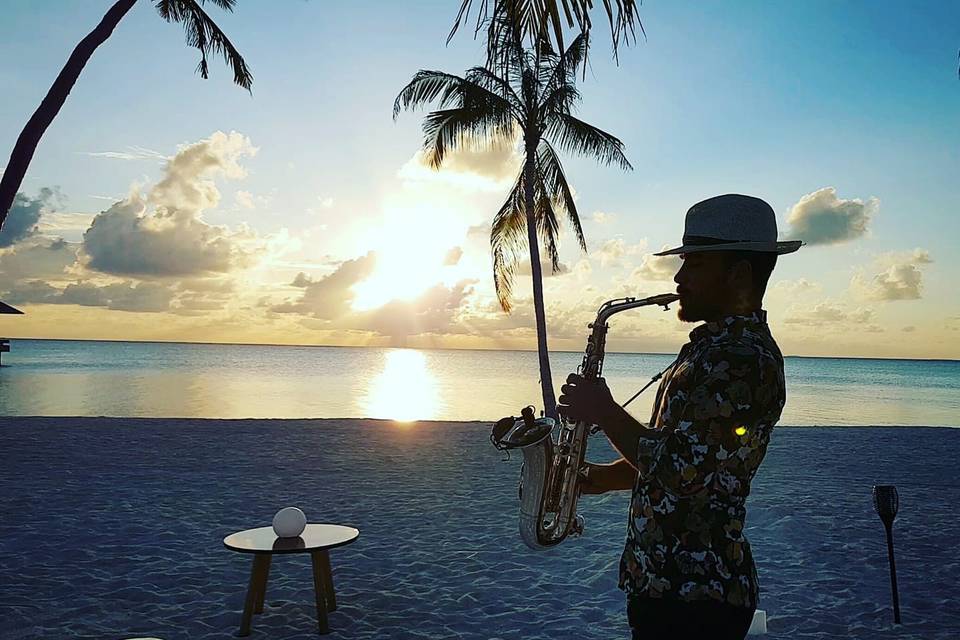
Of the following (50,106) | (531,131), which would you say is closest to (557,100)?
(531,131)

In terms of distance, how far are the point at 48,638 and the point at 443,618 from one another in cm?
270

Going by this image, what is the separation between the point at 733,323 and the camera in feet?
7.54

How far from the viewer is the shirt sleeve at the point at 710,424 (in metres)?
2.13

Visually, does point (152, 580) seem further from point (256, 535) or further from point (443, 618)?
point (443, 618)

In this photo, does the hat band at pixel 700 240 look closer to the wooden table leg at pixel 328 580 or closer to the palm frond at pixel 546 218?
the wooden table leg at pixel 328 580

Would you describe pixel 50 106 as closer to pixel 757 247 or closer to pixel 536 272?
pixel 757 247

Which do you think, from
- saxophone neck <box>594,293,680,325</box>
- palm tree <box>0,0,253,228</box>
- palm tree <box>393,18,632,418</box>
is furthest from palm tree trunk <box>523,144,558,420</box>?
saxophone neck <box>594,293,680,325</box>

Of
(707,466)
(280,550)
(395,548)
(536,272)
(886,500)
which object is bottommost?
(395,548)

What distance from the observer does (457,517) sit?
9.62 m

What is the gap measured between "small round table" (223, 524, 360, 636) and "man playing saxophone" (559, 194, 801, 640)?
11.7ft

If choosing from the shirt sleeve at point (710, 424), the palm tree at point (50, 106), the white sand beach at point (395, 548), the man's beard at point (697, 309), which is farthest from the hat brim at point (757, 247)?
the palm tree at point (50, 106)

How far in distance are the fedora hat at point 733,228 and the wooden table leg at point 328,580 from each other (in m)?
4.13

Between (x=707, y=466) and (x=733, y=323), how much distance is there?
420 millimetres

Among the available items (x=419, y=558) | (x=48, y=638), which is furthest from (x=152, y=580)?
(x=419, y=558)
